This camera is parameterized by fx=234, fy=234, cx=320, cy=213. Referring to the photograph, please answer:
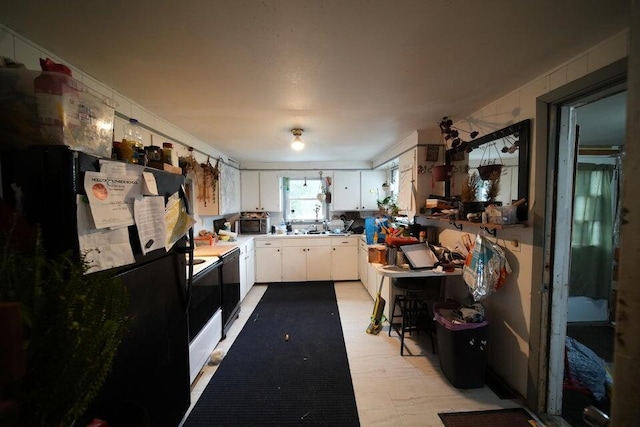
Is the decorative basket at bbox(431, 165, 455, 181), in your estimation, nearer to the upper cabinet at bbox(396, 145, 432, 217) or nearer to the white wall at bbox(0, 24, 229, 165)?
the upper cabinet at bbox(396, 145, 432, 217)

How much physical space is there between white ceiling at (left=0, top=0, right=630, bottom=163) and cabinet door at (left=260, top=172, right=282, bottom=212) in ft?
7.80

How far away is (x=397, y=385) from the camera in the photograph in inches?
72.1

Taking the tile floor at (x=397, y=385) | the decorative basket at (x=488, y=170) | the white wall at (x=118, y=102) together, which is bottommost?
the tile floor at (x=397, y=385)

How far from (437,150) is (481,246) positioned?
1.26 m

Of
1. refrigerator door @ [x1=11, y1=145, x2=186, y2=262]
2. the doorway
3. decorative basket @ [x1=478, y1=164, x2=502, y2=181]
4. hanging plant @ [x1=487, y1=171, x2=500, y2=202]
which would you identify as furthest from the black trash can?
refrigerator door @ [x1=11, y1=145, x2=186, y2=262]

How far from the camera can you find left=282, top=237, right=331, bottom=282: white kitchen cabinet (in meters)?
4.04

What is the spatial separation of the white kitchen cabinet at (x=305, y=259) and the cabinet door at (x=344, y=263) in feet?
0.34

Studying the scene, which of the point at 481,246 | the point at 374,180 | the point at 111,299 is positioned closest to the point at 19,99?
the point at 111,299

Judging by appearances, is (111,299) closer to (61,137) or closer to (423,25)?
(61,137)

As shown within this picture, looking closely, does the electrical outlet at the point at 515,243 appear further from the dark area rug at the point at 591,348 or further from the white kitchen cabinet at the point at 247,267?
the white kitchen cabinet at the point at 247,267

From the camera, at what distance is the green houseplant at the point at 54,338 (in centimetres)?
50

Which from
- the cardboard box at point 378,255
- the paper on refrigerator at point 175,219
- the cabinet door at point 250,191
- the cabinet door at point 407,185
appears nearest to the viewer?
the paper on refrigerator at point 175,219

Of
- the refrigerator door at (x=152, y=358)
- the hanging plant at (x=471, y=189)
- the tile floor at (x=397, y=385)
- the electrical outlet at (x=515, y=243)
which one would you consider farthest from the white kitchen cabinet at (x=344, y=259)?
the refrigerator door at (x=152, y=358)

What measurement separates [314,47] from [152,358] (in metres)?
1.76
